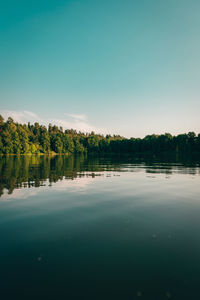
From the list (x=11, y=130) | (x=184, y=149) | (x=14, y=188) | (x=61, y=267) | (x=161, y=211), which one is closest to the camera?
(x=61, y=267)

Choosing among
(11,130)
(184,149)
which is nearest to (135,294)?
(11,130)

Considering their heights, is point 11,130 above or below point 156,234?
above

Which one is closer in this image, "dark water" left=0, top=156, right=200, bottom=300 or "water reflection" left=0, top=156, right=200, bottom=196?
"dark water" left=0, top=156, right=200, bottom=300

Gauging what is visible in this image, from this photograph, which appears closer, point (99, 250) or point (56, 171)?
point (99, 250)

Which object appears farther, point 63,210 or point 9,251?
point 63,210

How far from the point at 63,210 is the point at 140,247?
6107 millimetres

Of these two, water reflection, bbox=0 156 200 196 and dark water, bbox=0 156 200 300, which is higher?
water reflection, bbox=0 156 200 196

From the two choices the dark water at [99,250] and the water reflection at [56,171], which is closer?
the dark water at [99,250]

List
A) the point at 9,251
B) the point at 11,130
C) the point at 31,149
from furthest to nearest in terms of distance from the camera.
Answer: the point at 31,149 → the point at 11,130 → the point at 9,251

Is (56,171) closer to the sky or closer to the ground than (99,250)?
closer to the sky

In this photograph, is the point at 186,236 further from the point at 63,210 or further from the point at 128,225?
the point at 63,210

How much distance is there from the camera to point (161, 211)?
464 inches

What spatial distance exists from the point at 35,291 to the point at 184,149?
192366 mm

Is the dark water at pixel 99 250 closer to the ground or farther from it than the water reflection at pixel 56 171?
closer to the ground
